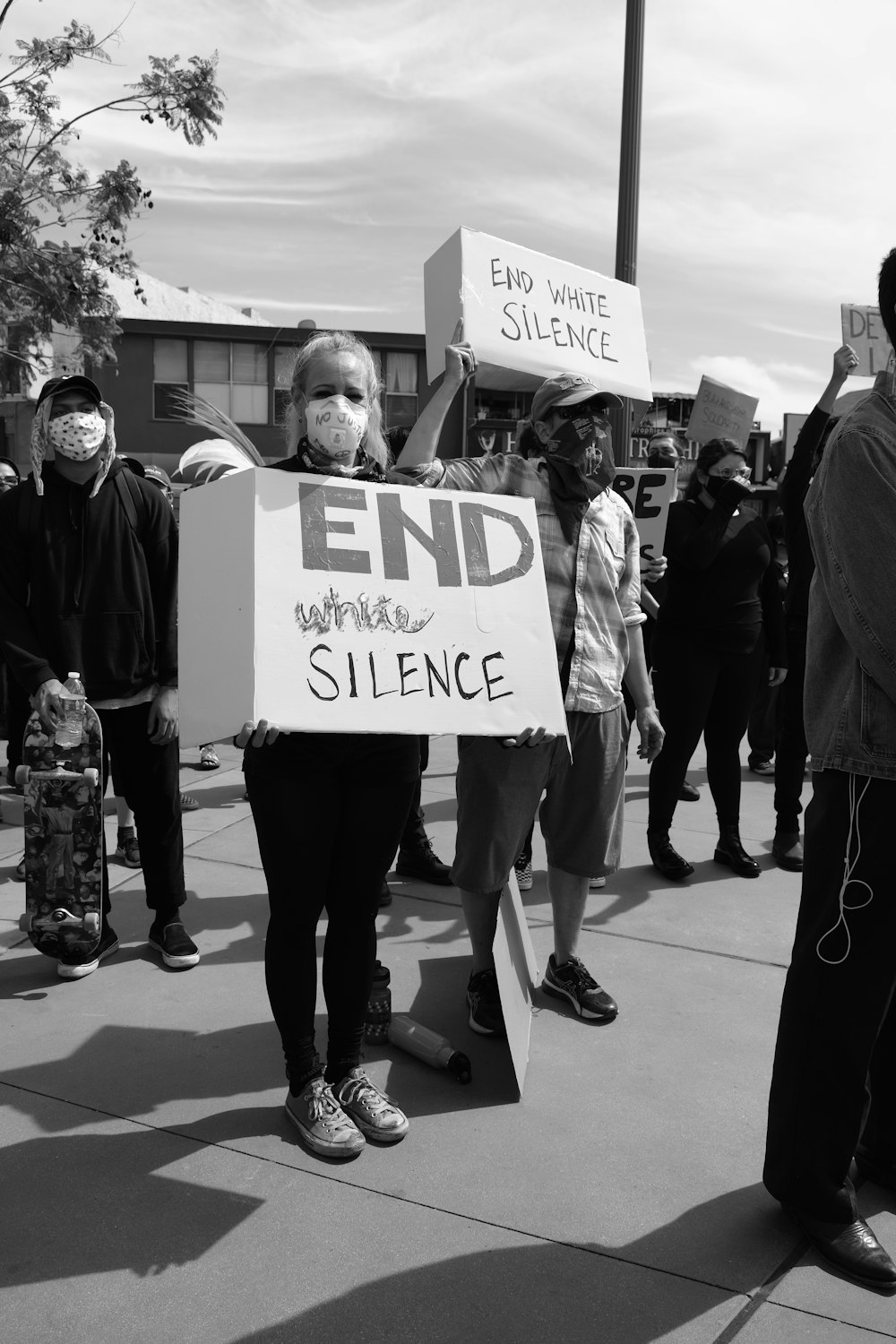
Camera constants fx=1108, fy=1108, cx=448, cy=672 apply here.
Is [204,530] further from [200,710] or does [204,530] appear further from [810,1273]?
[810,1273]

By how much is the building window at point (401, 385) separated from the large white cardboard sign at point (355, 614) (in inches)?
1136

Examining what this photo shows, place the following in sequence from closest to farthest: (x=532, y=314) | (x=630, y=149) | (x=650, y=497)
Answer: (x=532, y=314), (x=650, y=497), (x=630, y=149)

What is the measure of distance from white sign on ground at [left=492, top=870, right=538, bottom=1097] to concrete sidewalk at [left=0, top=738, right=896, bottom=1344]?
0.38 ft

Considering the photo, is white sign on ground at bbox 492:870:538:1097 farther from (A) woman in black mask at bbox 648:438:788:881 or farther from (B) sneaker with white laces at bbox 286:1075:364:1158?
(A) woman in black mask at bbox 648:438:788:881

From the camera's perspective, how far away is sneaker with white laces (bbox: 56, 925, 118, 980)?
3.73 metres

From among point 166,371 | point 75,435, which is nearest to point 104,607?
point 75,435

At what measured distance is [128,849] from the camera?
5.02 m

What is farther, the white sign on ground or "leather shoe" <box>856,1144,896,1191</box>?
the white sign on ground

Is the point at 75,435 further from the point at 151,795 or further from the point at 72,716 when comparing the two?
the point at 151,795

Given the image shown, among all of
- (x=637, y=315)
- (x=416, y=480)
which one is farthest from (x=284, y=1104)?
(x=637, y=315)

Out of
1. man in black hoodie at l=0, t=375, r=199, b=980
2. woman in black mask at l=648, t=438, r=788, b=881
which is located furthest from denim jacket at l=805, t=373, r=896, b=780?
woman in black mask at l=648, t=438, r=788, b=881

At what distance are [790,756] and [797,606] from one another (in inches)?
29.5

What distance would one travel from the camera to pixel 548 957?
390 centimetres

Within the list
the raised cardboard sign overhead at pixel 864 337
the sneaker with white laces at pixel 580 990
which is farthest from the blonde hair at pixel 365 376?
the raised cardboard sign overhead at pixel 864 337
